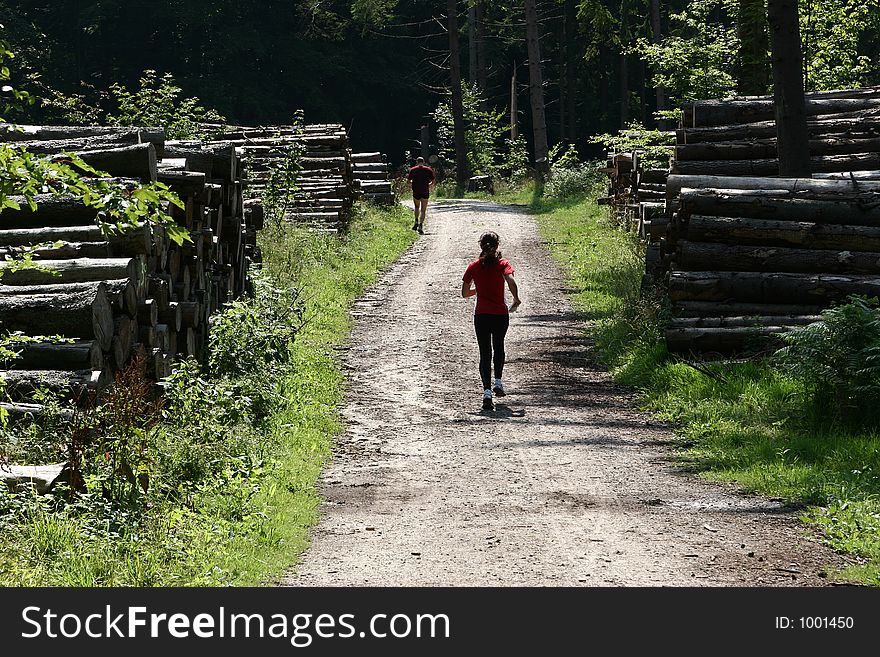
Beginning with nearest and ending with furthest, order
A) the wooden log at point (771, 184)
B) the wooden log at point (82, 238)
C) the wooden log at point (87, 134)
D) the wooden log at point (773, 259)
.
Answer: the wooden log at point (82, 238) → the wooden log at point (87, 134) → the wooden log at point (773, 259) → the wooden log at point (771, 184)

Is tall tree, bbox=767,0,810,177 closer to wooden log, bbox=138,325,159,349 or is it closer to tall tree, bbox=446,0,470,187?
wooden log, bbox=138,325,159,349

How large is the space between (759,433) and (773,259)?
11.2 ft

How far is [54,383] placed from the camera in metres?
8.43

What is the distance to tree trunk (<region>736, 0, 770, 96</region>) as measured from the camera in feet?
55.7

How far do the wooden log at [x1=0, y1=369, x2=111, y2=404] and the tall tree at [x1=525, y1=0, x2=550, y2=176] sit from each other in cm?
3195

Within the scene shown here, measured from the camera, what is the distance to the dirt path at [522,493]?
6.87 m

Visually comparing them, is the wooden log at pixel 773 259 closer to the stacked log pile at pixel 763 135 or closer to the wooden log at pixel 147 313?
the stacked log pile at pixel 763 135

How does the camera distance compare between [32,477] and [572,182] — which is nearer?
[32,477]

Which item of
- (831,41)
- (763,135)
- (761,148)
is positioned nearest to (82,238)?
(761,148)

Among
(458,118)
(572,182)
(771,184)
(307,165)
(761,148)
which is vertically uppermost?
(458,118)

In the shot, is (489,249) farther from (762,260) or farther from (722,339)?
(762,260)

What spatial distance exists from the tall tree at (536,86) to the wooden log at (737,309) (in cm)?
2696

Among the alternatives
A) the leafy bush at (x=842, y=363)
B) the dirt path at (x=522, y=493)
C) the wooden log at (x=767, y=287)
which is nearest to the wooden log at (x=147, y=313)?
the dirt path at (x=522, y=493)

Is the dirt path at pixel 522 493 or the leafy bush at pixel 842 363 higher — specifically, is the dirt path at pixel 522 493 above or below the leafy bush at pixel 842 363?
below
